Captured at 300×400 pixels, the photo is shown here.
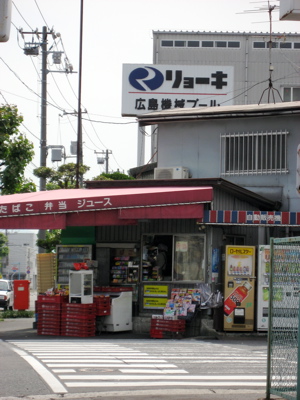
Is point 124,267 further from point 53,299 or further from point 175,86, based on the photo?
point 175,86

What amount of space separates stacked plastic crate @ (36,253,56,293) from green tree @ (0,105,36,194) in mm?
3659

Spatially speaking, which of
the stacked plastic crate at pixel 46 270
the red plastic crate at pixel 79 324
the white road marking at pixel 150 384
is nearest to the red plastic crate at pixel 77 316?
the red plastic crate at pixel 79 324

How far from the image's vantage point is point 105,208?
1972 cm

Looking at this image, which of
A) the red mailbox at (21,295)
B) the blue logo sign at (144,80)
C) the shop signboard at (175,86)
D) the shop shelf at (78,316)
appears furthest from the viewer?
the blue logo sign at (144,80)

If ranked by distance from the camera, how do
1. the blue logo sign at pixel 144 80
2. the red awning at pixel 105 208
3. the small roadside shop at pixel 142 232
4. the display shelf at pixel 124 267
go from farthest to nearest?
1. the blue logo sign at pixel 144 80
2. the display shelf at pixel 124 267
3. the small roadside shop at pixel 142 232
4. the red awning at pixel 105 208

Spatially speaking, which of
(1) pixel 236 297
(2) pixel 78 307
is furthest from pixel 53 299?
(1) pixel 236 297

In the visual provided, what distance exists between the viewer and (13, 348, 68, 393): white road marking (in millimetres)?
10797

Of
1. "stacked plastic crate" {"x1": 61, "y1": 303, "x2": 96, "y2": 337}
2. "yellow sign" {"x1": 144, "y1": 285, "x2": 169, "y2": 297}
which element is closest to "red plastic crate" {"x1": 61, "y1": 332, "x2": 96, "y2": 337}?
"stacked plastic crate" {"x1": 61, "y1": 303, "x2": 96, "y2": 337}

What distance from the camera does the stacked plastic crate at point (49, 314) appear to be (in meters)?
20.3

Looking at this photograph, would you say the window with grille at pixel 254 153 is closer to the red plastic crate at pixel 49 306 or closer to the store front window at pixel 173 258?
the store front window at pixel 173 258

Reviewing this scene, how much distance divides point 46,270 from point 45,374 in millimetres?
13449

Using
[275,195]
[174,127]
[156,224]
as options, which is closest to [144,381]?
[156,224]

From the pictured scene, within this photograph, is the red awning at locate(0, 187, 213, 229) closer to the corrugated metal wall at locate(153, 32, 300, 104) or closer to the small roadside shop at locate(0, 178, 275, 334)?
the small roadside shop at locate(0, 178, 275, 334)

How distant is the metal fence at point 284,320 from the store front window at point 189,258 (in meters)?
10.9
